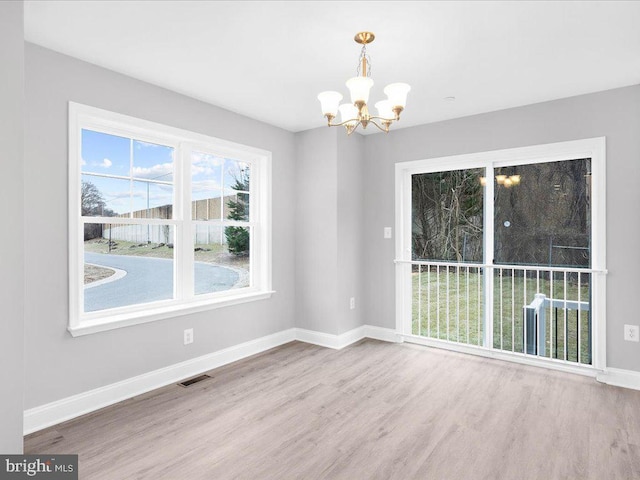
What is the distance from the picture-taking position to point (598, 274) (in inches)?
128

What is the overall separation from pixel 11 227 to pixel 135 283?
1.32 meters

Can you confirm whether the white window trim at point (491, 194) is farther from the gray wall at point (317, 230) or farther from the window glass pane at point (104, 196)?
the window glass pane at point (104, 196)

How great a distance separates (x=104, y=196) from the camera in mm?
2908

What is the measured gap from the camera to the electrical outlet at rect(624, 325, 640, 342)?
3098 mm

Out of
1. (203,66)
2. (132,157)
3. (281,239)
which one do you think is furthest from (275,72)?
(281,239)

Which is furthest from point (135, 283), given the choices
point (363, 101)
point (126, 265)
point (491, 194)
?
point (491, 194)

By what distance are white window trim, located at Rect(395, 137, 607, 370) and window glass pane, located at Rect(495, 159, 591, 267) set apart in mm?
79

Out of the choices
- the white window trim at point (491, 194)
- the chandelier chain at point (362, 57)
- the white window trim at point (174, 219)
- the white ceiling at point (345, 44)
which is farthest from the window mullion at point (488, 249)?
the white window trim at point (174, 219)

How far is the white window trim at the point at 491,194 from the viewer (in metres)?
3.22

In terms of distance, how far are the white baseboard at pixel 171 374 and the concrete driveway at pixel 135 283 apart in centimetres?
59

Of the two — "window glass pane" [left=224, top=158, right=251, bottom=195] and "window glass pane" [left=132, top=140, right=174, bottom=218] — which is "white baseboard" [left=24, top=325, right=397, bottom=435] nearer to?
"window glass pane" [left=132, top=140, right=174, bottom=218]

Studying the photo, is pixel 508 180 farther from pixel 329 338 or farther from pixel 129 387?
pixel 129 387

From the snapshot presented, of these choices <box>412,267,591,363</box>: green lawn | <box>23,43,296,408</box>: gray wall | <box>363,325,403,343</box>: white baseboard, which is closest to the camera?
<box>23,43,296,408</box>: gray wall

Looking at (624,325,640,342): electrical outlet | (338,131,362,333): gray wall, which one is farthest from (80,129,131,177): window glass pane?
(624,325,640,342): electrical outlet
